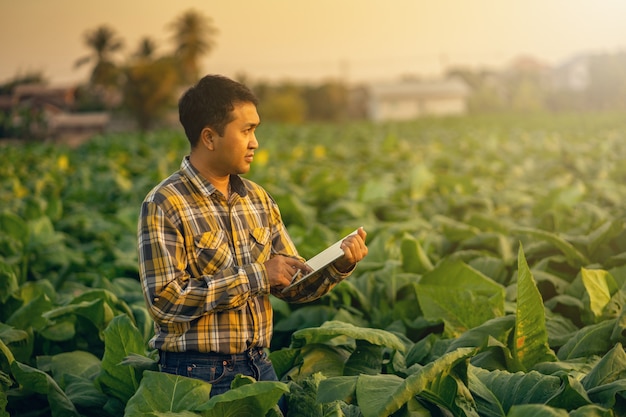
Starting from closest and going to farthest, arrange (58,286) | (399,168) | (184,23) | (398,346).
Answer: (398,346), (58,286), (399,168), (184,23)

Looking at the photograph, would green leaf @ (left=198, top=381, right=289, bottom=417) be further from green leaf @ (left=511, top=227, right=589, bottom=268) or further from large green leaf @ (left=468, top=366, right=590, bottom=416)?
green leaf @ (left=511, top=227, right=589, bottom=268)

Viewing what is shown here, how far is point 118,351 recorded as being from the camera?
307 cm

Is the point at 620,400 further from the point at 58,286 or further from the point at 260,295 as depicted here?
the point at 58,286

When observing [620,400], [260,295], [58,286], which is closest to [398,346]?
[260,295]

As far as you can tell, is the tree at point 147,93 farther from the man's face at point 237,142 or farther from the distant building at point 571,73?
Result: the distant building at point 571,73

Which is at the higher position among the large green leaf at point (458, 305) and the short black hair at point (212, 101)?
the short black hair at point (212, 101)

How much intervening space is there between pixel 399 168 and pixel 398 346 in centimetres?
906

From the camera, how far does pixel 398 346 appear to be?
8.98ft

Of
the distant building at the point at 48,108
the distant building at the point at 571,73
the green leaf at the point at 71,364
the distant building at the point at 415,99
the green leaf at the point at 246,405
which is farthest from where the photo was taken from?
the distant building at the point at 571,73

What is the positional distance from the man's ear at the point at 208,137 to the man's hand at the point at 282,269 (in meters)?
0.35

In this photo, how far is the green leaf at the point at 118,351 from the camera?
9.91ft

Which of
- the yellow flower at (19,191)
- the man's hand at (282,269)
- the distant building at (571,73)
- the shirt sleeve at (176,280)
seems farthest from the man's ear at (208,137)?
the distant building at (571,73)

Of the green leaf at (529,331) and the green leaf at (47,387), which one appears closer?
the green leaf at (529,331)

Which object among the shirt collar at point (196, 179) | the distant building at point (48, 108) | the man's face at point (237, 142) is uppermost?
the distant building at point (48, 108)
